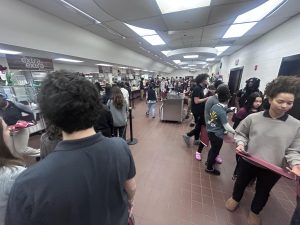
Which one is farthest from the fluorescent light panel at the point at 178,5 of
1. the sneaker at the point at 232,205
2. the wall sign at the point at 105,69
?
the wall sign at the point at 105,69

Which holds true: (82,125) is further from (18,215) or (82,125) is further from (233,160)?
(233,160)

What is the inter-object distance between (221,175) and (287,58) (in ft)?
11.3

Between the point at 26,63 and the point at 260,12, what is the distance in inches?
239

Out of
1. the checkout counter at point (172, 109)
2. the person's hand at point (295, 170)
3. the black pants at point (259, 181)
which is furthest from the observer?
the checkout counter at point (172, 109)

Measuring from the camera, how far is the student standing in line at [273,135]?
126cm

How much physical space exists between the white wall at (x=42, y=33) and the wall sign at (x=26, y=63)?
394 mm

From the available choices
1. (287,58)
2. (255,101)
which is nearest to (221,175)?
(255,101)

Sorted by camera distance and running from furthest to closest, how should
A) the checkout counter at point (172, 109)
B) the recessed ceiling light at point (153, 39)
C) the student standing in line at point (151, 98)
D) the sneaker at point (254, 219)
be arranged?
the recessed ceiling light at point (153, 39)
the student standing in line at point (151, 98)
the checkout counter at point (172, 109)
the sneaker at point (254, 219)

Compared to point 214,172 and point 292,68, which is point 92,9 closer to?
point 214,172

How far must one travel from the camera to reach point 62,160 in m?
0.54

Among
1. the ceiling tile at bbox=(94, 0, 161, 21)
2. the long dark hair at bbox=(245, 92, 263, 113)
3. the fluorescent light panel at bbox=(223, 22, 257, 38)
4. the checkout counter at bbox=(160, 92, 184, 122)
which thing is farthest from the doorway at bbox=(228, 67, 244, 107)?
the ceiling tile at bbox=(94, 0, 161, 21)

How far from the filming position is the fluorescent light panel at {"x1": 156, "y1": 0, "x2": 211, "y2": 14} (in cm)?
313

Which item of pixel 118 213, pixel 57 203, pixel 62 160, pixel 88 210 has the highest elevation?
pixel 62 160

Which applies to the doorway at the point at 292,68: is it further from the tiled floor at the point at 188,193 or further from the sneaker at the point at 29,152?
the sneaker at the point at 29,152
